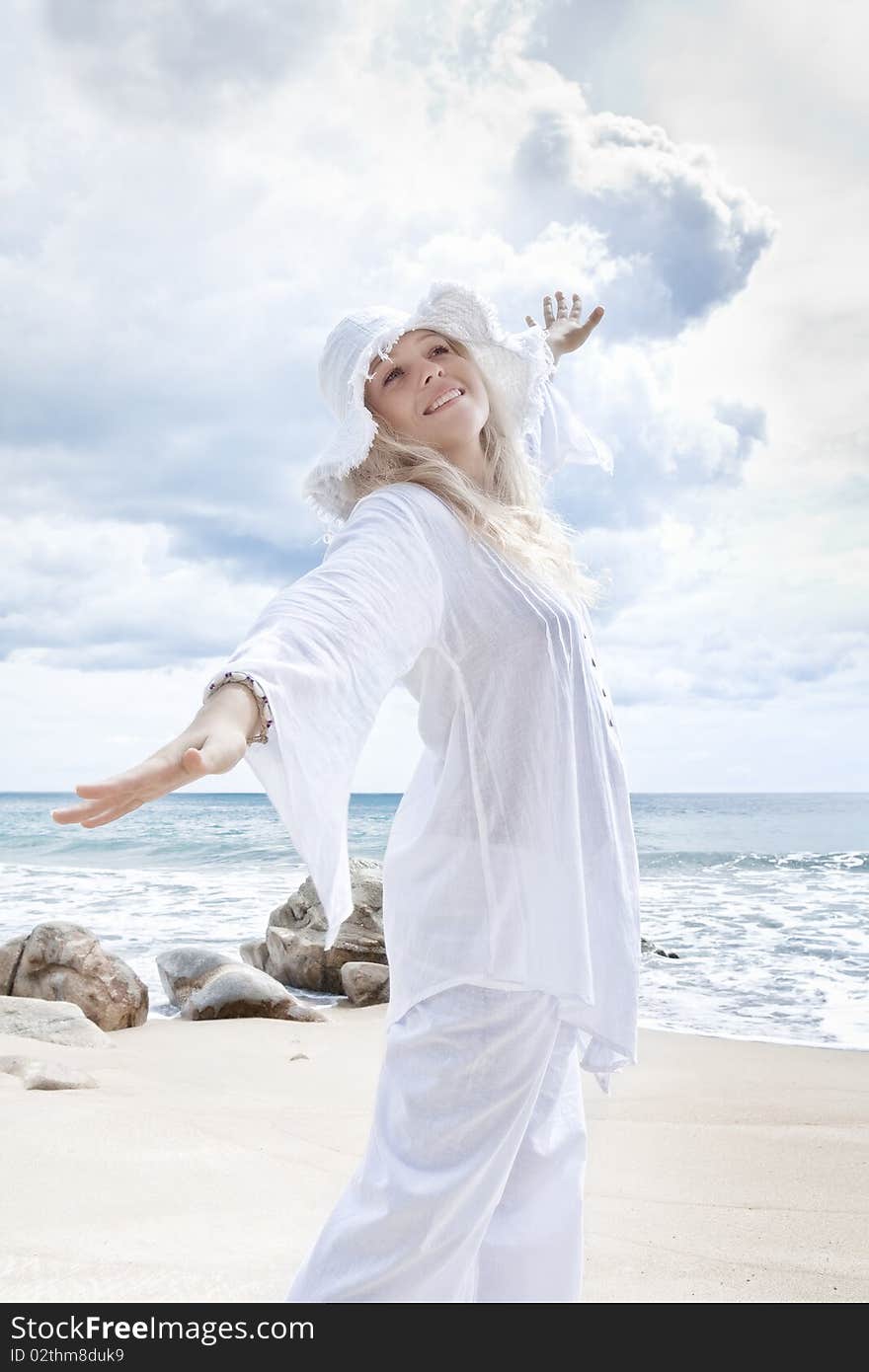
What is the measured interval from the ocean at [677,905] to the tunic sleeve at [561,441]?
1635 mm

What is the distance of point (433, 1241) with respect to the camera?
156 cm

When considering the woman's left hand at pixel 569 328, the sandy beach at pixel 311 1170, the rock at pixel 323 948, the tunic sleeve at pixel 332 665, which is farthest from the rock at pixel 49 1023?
the tunic sleeve at pixel 332 665

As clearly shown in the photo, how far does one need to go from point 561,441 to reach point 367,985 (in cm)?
552

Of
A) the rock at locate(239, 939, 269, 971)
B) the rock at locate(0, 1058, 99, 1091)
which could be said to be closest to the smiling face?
the rock at locate(0, 1058, 99, 1091)

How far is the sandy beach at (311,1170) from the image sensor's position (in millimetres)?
2723

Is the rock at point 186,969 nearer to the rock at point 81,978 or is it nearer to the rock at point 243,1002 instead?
the rock at point 243,1002

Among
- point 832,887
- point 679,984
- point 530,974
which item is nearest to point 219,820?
point 832,887

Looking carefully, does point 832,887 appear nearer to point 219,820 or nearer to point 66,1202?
point 66,1202

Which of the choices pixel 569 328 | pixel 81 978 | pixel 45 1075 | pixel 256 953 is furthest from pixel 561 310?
pixel 256 953

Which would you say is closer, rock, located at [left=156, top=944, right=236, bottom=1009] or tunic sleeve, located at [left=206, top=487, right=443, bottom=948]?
tunic sleeve, located at [left=206, top=487, right=443, bottom=948]

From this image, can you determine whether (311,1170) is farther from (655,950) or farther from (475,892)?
(655,950)

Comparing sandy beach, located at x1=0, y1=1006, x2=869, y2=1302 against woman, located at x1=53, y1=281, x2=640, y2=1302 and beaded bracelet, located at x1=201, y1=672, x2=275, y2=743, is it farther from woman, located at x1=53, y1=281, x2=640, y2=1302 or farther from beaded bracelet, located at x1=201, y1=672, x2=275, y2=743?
beaded bracelet, located at x1=201, y1=672, x2=275, y2=743

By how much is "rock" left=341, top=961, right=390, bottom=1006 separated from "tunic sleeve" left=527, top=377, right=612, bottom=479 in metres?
5.37

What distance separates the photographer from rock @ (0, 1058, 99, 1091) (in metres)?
4.25
